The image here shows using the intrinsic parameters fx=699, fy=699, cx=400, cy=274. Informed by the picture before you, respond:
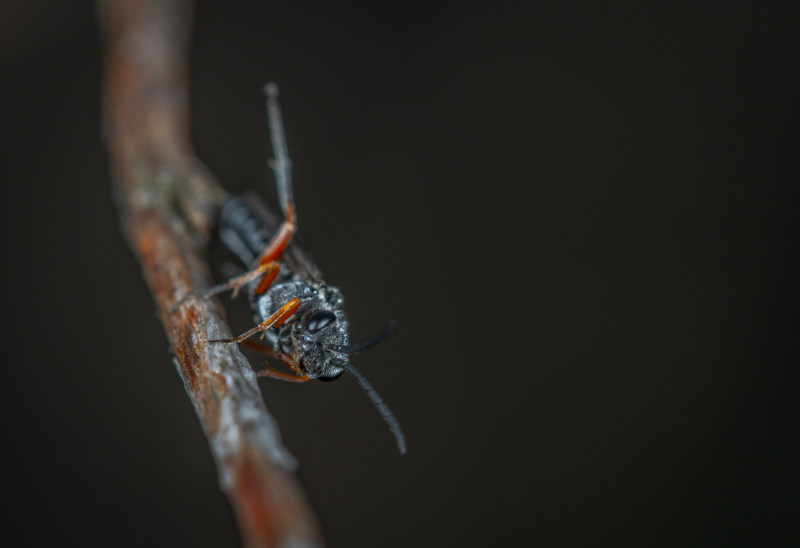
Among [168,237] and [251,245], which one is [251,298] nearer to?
[251,245]

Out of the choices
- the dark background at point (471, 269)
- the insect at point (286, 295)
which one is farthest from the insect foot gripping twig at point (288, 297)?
the dark background at point (471, 269)

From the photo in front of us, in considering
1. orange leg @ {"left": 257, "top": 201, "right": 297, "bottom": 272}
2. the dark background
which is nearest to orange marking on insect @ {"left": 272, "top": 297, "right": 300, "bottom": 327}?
orange leg @ {"left": 257, "top": 201, "right": 297, "bottom": 272}

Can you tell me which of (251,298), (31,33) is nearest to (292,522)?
(251,298)

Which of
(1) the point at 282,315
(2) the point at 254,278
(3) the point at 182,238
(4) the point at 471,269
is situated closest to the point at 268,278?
(2) the point at 254,278

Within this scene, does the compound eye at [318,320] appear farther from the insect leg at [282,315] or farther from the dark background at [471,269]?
the dark background at [471,269]

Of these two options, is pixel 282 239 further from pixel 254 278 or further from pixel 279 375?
pixel 279 375
